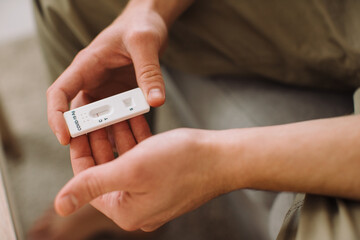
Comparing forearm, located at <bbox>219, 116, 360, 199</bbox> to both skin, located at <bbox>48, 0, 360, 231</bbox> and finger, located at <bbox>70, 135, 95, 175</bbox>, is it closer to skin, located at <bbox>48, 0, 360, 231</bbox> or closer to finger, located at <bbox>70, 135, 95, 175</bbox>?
skin, located at <bbox>48, 0, 360, 231</bbox>

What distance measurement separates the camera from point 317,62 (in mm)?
719

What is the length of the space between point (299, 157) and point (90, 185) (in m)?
0.33

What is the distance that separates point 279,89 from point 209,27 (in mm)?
229

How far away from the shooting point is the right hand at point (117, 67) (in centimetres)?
62

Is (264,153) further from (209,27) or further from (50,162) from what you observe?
(50,162)

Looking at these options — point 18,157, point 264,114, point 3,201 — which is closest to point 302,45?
point 264,114

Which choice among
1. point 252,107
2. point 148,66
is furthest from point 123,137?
point 252,107

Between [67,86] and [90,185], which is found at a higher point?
[67,86]

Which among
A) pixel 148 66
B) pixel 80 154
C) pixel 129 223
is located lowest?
pixel 129 223

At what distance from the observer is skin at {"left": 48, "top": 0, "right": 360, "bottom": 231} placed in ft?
1.56

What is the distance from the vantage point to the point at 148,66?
0.63m

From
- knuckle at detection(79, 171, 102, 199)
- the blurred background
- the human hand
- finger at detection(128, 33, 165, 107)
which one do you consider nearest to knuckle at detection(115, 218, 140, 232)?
the human hand

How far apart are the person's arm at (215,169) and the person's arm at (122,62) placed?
0.15 metres

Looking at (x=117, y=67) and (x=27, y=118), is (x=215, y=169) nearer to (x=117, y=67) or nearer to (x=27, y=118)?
(x=117, y=67)
